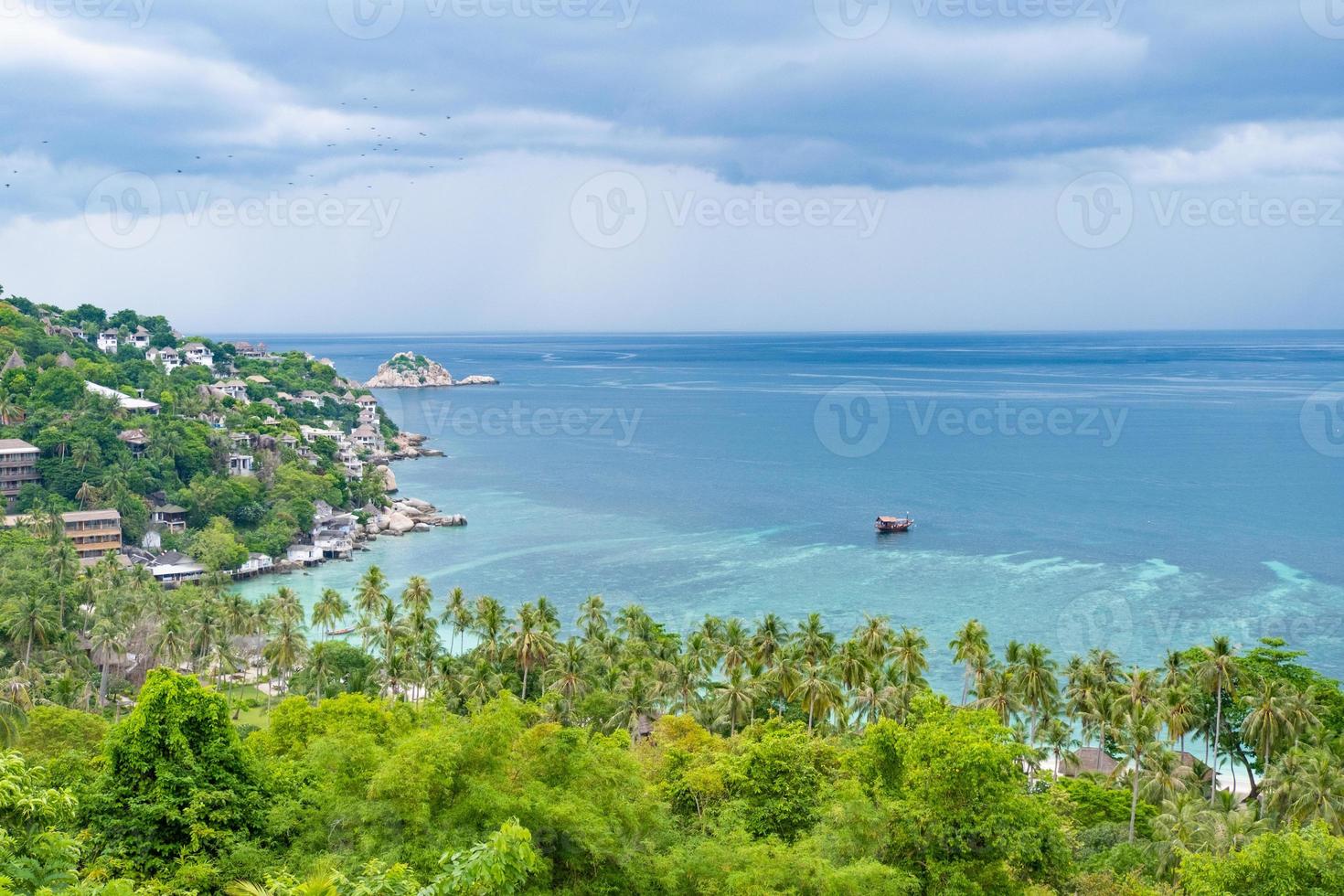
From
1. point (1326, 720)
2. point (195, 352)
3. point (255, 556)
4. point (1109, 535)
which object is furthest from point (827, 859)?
point (195, 352)

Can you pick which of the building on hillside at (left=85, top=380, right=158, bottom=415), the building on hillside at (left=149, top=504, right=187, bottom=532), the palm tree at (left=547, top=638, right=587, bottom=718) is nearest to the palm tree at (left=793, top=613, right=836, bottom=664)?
the palm tree at (left=547, top=638, right=587, bottom=718)

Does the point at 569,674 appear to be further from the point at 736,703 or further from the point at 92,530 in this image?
the point at 92,530

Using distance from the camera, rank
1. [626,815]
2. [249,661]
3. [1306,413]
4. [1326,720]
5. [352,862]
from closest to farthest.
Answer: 1. [352,862]
2. [626,815]
3. [1326,720]
4. [249,661]
5. [1306,413]

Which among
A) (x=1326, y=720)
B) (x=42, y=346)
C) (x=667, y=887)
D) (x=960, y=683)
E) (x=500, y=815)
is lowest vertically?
(x=960, y=683)

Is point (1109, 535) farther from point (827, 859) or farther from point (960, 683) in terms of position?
point (827, 859)

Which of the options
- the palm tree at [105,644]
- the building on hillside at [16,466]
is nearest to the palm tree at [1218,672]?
the palm tree at [105,644]

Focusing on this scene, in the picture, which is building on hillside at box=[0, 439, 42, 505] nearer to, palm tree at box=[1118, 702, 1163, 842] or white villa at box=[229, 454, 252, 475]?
white villa at box=[229, 454, 252, 475]
